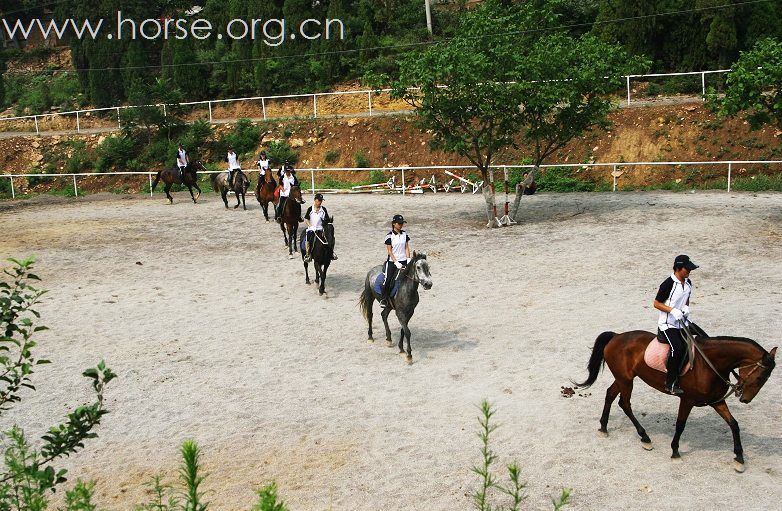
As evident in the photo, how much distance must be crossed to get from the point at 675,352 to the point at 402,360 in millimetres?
5196

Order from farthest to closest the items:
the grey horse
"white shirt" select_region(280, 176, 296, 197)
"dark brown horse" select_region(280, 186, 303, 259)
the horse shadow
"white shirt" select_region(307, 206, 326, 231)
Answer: "white shirt" select_region(280, 176, 296, 197) → "dark brown horse" select_region(280, 186, 303, 259) → "white shirt" select_region(307, 206, 326, 231) → the grey horse → the horse shadow

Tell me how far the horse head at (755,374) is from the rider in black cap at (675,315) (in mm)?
679

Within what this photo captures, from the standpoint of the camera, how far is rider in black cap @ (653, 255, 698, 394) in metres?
9.04

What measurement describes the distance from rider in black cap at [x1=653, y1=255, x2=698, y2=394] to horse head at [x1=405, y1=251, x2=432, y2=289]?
403 centimetres

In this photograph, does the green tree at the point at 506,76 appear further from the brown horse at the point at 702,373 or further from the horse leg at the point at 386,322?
the brown horse at the point at 702,373

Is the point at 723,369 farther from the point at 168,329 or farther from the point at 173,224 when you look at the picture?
the point at 173,224

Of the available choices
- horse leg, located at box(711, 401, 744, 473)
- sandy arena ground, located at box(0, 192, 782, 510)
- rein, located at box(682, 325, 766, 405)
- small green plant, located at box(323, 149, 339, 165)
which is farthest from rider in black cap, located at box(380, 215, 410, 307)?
small green plant, located at box(323, 149, 339, 165)

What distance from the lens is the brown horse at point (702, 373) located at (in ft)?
28.3

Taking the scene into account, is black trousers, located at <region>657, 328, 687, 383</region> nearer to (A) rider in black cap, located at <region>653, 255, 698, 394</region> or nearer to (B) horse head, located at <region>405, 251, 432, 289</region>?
(A) rider in black cap, located at <region>653, 255, 698, 394</region>

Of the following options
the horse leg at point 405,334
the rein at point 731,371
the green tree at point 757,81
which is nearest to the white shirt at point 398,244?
the horse leg at point 405,334

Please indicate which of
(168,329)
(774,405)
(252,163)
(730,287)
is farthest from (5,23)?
(774,405)

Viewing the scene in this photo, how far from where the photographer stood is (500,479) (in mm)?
9055

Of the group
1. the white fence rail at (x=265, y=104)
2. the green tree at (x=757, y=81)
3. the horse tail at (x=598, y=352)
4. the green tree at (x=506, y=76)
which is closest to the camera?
the horse tail at (x=598, y=352)

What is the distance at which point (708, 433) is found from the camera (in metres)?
9.91
